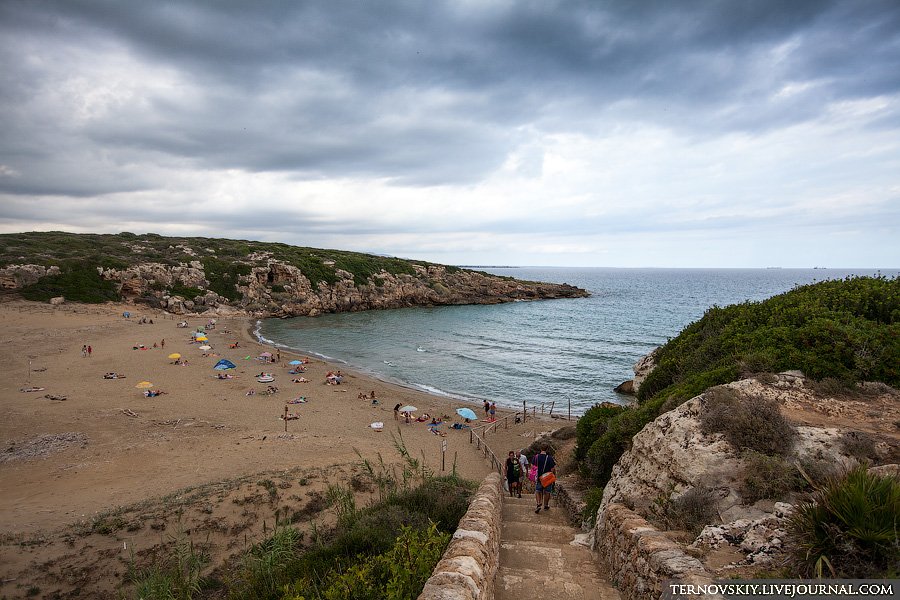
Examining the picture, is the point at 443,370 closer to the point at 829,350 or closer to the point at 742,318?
the point at 742,318

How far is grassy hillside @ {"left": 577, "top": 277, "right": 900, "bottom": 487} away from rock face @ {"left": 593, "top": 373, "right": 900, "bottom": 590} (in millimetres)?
562

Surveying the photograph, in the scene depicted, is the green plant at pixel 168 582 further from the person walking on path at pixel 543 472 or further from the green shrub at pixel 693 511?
the person walking on path at pixel 543 472

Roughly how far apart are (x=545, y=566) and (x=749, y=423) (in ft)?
12.2

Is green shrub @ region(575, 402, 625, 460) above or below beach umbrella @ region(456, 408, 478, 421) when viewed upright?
above

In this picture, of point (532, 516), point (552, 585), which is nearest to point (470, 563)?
point (552, 585)

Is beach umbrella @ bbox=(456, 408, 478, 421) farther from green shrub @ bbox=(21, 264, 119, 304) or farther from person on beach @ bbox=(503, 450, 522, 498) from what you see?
green shrub @ bbox=(21, 264, 119, 304)

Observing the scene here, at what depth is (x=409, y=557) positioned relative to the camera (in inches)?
209

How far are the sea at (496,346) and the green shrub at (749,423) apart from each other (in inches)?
715

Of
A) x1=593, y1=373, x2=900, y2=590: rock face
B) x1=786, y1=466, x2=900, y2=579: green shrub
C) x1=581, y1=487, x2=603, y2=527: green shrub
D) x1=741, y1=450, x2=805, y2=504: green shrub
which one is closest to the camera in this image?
x1=786, y1=466, x2=900, y2=579: green shrub

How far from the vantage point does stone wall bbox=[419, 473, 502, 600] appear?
4.17 m

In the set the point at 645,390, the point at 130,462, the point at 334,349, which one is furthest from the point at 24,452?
the point at 334,349

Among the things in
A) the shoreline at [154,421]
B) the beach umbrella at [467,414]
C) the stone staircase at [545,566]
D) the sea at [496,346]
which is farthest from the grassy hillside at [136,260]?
the stone staircase at [545,566]

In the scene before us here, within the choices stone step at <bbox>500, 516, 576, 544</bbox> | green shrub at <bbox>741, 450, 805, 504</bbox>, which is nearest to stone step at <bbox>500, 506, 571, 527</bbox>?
stone step at <bbox>500, 516, 576, 544</bbox>

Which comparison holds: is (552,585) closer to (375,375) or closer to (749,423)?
(749,423)
